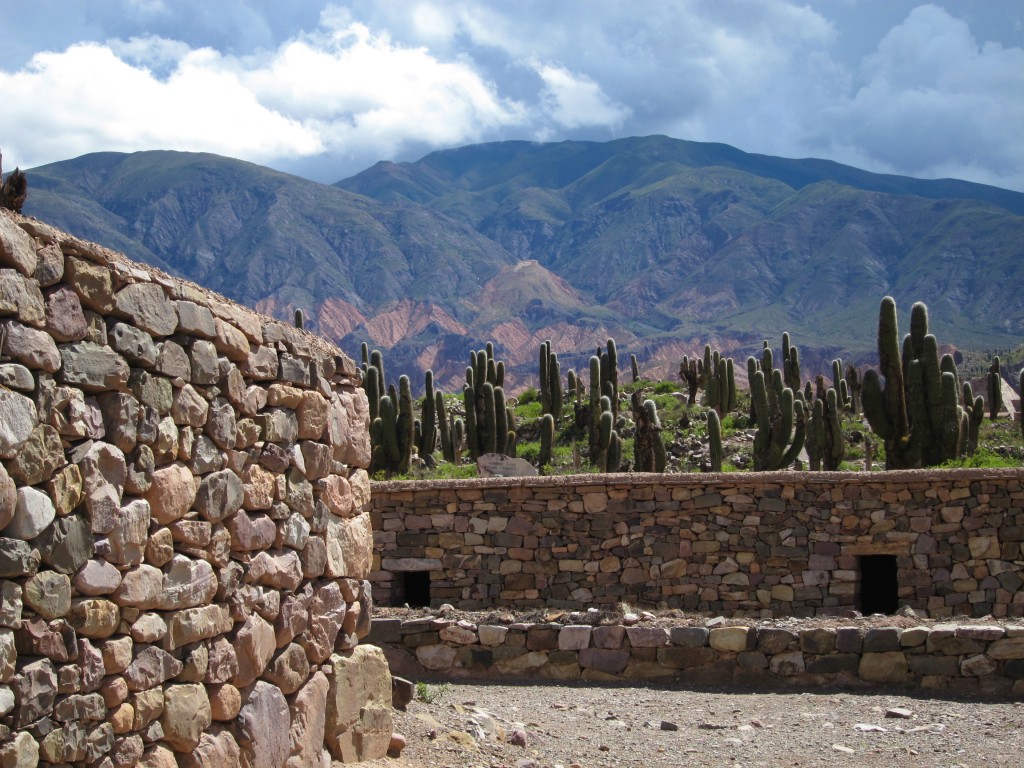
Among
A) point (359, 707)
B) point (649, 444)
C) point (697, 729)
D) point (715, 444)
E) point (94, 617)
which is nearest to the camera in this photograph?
point (94, 617)

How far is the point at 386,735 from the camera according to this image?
25.3ft

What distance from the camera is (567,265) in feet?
639

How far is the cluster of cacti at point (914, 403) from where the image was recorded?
20641 millimetres

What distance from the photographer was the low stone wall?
36.2ft

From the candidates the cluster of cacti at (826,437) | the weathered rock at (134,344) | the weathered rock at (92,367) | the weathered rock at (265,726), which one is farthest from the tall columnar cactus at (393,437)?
the weathered rock at (92,367)

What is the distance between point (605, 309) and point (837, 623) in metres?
153

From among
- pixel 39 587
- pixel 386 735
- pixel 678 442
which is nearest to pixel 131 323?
pixel 39 587

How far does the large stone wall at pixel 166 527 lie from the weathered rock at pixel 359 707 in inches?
0.7

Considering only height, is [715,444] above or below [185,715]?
above

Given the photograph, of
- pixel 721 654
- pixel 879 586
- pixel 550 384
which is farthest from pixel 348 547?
pixel 550 384

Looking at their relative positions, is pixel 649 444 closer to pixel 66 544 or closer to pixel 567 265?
pixel 66 544

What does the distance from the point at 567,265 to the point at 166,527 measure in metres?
191

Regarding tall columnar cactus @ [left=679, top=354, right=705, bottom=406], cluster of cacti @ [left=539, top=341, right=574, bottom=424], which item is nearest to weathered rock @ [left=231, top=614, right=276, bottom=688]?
cluster of cacti @ [left=539, top=341, right=574, bottom=424]

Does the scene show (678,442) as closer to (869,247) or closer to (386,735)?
(386,735)
